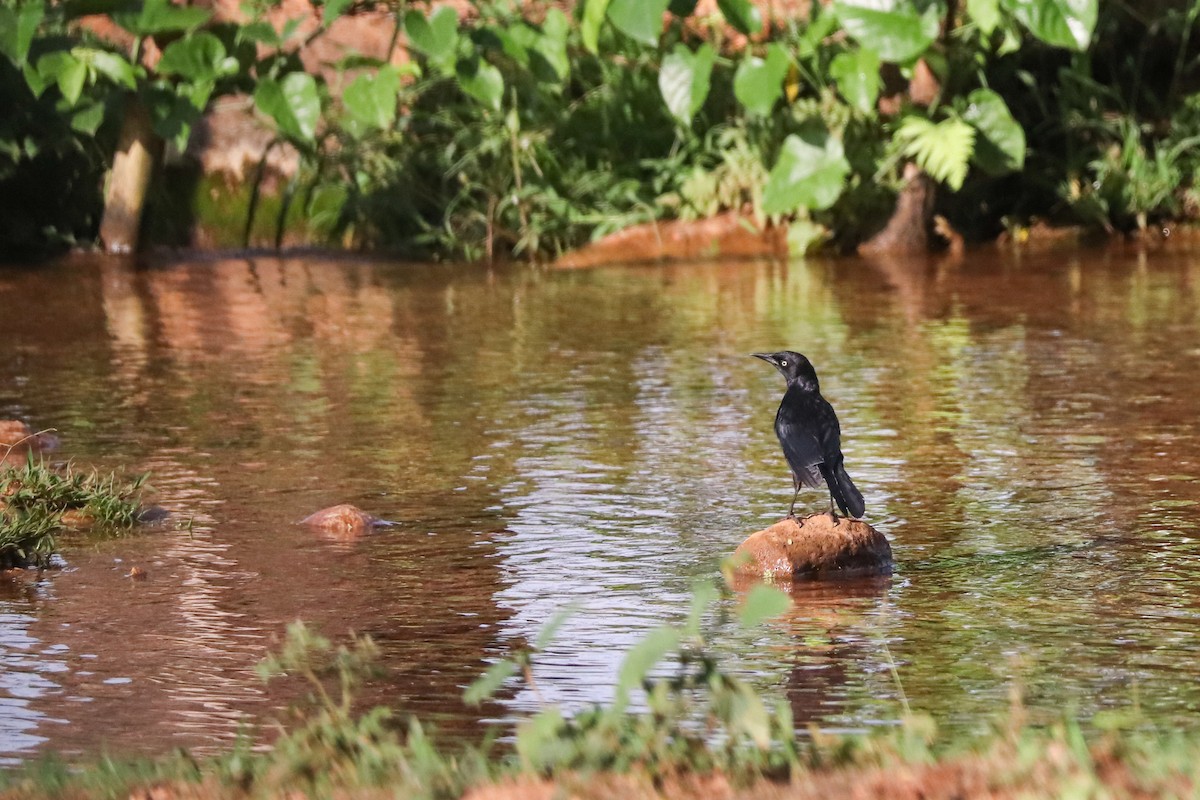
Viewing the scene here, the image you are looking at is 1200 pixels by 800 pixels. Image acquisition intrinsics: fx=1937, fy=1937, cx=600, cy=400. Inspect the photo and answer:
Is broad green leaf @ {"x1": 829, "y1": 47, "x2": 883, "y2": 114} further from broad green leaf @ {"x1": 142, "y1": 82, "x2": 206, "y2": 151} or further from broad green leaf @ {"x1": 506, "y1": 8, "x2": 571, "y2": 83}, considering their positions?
broad green leaf @ {"x1": 142, "y1": 82, "x2": 206, "y2": 151}

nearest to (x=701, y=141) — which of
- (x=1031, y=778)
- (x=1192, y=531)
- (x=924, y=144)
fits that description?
(x=924, y=144)

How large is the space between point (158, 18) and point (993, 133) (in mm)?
4872

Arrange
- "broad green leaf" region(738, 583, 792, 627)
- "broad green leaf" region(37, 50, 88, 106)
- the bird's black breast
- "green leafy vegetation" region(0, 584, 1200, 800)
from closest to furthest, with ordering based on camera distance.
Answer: "green leafy vegetation" region(0, 584, 1200, 800), "broad green leaf" region(738, 583, 792, 627), the bird's black breast, "broad green leaf" region(37, 50, 88, 106)

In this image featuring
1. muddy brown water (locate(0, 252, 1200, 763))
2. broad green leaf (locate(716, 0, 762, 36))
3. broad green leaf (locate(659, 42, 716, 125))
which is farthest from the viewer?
broad green leaf (locate(716, 0, 762, 36))

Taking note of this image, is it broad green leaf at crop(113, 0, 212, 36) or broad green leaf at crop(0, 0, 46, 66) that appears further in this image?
broad green leaf at crop(113, 0, 212, 36)

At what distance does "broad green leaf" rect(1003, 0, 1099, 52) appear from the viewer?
34.3 ft

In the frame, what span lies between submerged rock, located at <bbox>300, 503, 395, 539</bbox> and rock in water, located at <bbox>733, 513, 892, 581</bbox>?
3.67ft

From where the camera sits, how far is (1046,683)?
3.62m

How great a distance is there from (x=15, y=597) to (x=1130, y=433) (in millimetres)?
3536

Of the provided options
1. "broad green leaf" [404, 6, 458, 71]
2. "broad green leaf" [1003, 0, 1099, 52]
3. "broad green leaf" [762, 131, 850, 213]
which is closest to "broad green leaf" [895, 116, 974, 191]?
"broad green leaf" [762, 131, 850, 213]

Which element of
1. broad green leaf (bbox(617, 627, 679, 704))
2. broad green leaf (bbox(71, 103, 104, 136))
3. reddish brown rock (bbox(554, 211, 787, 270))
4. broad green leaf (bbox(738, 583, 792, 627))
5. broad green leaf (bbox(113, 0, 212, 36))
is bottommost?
broad green leaf (bbox(617, 627, 679, 704))

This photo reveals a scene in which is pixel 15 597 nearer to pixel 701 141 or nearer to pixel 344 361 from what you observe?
pixel 344 361

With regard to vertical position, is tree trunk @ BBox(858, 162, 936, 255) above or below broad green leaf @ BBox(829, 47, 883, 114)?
below

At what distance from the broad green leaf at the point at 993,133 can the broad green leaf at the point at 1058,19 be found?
33.0 inches
